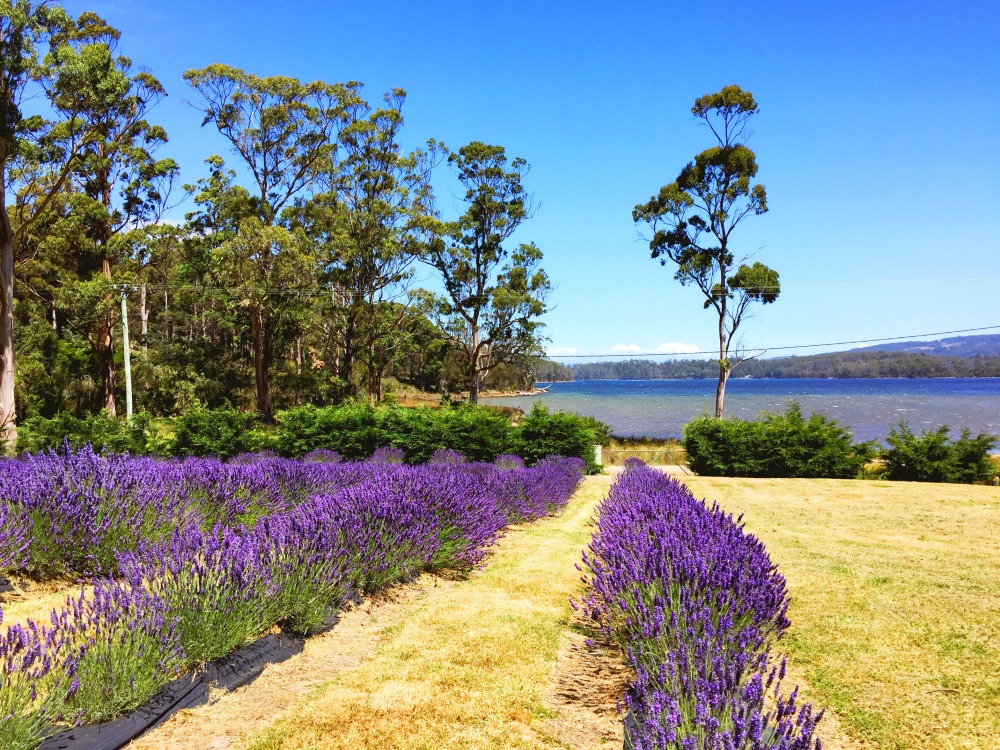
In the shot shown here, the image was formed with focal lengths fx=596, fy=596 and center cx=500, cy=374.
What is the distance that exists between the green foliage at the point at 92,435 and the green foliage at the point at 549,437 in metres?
6.79

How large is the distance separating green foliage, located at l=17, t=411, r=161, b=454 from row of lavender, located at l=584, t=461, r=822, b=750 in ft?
28.5

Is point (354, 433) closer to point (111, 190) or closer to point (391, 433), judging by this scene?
point (391, 433)

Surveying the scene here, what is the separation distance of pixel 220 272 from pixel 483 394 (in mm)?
81458

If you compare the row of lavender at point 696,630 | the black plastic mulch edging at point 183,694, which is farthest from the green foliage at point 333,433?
the black plastic mulch edging at point 183,694

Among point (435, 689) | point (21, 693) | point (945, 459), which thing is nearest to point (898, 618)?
point (435, 689)

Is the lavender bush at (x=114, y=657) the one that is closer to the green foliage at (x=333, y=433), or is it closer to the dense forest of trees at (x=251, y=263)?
the green foliage at (x=333, y=433)

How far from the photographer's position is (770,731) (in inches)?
76.3

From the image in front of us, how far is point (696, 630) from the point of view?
2.68 metres

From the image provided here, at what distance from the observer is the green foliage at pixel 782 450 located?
1430cm

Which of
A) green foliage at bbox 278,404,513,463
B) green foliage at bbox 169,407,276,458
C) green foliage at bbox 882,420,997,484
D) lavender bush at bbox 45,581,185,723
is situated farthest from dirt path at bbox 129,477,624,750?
green foliage at bbox 882,420,997,484

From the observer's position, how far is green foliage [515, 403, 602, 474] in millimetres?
12273

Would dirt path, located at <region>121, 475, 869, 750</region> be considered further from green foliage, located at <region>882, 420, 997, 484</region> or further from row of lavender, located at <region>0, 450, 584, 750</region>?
green foliage, located at <region>882, 420, 997, 484</region>

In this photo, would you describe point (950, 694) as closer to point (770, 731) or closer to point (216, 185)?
point (770, 731)

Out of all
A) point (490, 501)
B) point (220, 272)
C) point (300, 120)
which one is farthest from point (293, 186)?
point (490, 501)
